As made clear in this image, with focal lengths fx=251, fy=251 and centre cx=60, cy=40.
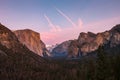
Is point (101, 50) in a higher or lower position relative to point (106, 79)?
higher

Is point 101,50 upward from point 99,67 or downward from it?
upward

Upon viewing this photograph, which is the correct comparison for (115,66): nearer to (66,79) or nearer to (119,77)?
(119,77)

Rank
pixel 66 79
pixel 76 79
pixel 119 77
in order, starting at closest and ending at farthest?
pixel 119 77, pixel 76 79, pixel 66 79

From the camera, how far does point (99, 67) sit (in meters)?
48.6

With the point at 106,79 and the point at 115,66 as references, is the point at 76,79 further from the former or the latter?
the point at 106,79

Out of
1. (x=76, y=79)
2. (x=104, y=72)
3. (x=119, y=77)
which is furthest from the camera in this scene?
(x=76, y=79)

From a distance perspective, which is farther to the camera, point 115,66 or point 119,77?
point 115,66

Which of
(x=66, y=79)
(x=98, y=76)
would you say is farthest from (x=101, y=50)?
(x=66, y=79)

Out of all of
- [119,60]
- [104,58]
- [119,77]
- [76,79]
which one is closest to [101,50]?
[104,58]

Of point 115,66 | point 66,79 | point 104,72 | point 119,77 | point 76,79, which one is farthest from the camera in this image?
point 66,79

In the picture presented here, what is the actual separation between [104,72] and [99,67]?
1.34m

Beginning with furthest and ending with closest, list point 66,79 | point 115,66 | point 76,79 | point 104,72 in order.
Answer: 1. point 66,79
2. point 76,79
3. point 115,66
4. point 104,72

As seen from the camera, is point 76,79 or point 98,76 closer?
point 98,76

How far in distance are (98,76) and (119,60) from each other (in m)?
37.1
